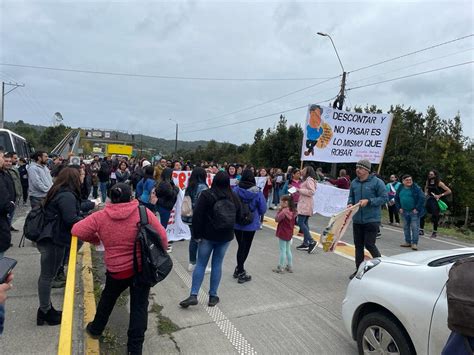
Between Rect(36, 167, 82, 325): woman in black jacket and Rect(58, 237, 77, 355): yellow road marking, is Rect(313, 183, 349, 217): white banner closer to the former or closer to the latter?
Rect(36, 167, 82, 325): woman in black jacket

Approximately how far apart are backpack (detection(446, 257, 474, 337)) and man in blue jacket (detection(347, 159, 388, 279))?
12.7 ft

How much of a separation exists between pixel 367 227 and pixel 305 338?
2451 mm

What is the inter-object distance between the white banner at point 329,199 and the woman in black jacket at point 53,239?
9.47m

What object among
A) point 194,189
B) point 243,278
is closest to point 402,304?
point 243,278

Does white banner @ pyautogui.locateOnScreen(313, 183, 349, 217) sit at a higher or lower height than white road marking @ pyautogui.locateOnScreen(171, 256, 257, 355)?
higher

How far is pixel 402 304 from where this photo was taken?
297 centimetres

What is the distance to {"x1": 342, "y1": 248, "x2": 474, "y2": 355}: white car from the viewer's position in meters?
2.74

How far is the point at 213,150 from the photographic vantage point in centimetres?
7269

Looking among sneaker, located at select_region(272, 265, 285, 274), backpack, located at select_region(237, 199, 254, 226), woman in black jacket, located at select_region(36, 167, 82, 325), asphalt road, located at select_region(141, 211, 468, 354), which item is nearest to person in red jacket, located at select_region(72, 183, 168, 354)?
asphalt road, located at select_region(141, 211, 468, 354)

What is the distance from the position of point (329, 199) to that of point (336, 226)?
22.4 feet

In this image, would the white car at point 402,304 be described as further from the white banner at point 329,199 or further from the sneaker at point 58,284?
the white banner at point 329,199

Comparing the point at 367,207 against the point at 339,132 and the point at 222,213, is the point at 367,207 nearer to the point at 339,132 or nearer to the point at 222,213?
the point at 222,213

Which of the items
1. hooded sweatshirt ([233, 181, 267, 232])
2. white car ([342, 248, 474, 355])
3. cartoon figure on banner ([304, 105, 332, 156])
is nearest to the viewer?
white car ([342, 248, 474, 355])

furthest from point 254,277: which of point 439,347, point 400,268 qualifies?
point 439,347
